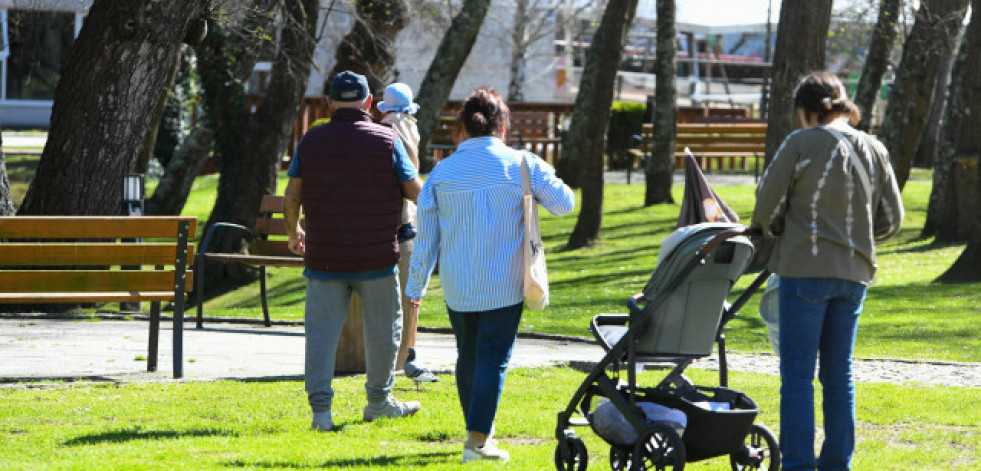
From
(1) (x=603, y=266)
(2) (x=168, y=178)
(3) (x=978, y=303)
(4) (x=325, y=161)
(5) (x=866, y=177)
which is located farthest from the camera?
(2) (x=168, y=178)

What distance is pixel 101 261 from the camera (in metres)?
9.81

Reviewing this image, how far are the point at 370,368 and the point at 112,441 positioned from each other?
1372 mm

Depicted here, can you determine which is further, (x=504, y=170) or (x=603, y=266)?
(x=603, y=266)

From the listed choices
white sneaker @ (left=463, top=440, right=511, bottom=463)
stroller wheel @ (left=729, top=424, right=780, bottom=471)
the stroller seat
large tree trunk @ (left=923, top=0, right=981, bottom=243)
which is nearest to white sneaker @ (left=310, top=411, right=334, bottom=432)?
white sneaker @ (left=463, top=440, right=511, bottom=463)

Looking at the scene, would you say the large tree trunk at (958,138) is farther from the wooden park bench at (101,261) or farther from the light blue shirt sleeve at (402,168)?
the light blue shirt sleeve at (402,168)

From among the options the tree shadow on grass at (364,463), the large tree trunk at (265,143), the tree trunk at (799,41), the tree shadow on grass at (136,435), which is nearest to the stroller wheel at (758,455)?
the tree shadow on grass at (364,463)

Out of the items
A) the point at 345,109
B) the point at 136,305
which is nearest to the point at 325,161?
the point at 345,109

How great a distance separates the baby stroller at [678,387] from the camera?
19.9ft

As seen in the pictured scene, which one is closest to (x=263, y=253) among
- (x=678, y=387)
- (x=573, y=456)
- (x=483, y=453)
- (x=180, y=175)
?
(x=483, y=453)

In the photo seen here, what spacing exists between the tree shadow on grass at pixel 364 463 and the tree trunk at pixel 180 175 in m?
17.3

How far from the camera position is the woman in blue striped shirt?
6.70 m

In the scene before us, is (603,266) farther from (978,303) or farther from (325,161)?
(325,161)

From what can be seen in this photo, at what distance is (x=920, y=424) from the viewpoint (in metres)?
7.85

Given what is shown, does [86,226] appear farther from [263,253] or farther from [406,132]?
[263,253]
